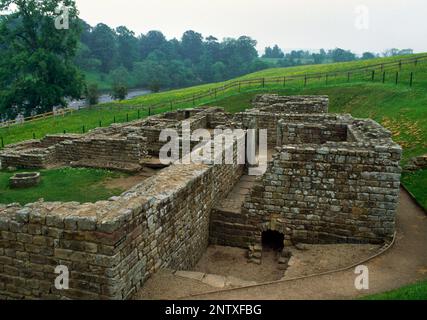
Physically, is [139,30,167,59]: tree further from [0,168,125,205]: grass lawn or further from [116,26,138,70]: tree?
[0,168,125,205]: grass lawn

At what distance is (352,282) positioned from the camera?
8.12 meters

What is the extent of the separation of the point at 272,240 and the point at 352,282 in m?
3.66

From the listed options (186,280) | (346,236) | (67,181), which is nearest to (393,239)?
(346,236)

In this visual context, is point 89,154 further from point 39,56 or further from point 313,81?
point 313,81

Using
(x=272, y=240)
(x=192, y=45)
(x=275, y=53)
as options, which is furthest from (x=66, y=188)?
(x=275, y=53)

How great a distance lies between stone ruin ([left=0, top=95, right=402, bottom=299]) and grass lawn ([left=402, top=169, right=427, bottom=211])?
2.85 metres

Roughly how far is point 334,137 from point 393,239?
15.9 ft

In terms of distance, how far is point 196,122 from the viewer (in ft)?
75.5

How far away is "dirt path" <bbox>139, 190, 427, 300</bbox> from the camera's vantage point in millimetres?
7465

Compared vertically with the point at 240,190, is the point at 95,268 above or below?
above

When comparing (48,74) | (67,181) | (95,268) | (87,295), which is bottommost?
(67,181)

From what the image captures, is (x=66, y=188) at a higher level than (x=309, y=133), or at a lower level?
lower

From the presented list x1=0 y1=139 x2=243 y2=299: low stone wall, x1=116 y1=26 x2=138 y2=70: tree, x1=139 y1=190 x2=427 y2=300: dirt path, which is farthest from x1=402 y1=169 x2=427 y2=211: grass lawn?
x1=116 y1=26 x2=138 y2=70: tree
